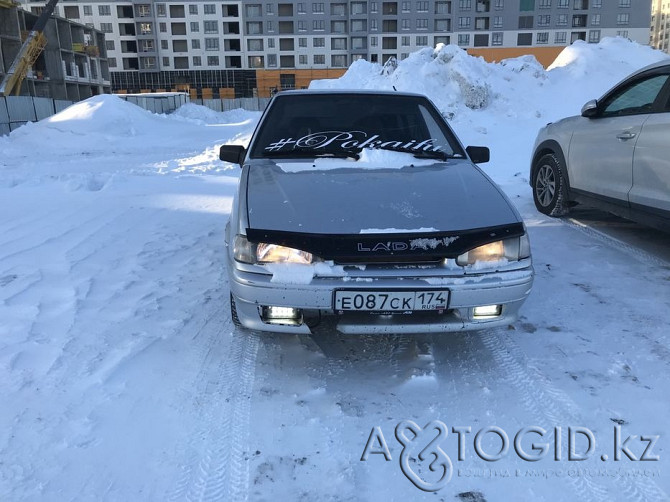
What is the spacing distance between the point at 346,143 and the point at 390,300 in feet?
5.68

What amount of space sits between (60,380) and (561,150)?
5.37 m

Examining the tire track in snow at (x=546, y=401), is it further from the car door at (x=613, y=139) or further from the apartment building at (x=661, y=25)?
the apartment building at (x=661, y=25)


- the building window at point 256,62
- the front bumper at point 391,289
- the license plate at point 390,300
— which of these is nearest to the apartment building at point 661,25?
the building window at point 256,62

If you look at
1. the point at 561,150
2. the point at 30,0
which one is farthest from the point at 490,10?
the point at 561,150

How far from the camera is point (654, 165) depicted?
4.31 meters

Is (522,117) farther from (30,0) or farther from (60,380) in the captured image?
(30,0)

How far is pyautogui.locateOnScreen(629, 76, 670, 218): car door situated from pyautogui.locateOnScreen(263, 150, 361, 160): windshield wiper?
2.47m

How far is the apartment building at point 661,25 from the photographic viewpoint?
13012cm

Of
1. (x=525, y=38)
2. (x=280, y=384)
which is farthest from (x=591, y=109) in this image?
(x=525, y=38)

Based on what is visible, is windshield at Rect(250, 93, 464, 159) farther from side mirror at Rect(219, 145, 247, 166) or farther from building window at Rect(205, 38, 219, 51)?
building window at Rect(205, 38, 219, 51)

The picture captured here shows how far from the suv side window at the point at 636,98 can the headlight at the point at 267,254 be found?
144 inches

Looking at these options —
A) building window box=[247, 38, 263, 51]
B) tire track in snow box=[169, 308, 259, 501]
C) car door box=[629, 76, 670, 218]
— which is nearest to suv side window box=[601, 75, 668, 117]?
car door box=[629, 76, 670, 218]

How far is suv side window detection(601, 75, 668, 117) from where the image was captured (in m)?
4.66

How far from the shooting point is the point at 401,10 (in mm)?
69250
